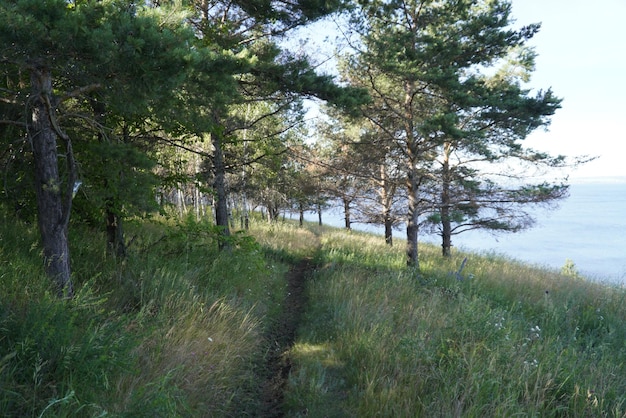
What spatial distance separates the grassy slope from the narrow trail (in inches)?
5.1

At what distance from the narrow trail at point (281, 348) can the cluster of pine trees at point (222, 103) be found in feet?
6.19

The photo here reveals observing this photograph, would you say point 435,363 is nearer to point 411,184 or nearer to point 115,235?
point 115,235

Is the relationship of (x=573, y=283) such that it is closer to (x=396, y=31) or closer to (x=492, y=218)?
(x=492, y=218)

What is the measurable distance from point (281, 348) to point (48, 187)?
3.50 meters

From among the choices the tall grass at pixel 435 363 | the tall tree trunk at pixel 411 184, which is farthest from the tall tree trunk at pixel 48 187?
the tall tree trunk at pixel 411 184

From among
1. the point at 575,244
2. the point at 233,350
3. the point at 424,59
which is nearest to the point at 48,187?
the point at 233,350

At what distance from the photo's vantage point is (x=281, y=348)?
5.30 meters

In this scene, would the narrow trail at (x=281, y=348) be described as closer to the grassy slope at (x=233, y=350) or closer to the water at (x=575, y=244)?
the grassy slope at (x=233, y=350)

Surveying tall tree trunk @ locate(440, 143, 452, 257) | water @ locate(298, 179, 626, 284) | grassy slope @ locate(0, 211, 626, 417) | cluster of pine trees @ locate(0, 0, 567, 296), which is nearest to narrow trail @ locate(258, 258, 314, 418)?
grassy slope @ locate(0, 211, 626, 417)

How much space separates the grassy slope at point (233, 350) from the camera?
2.61m

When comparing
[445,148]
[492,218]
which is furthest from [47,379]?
[492,218]

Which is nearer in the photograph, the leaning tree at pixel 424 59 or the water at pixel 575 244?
the leaning tree at pixel 424 59

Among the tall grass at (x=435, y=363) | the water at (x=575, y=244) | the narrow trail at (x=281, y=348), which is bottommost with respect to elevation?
the water at (x=575, y=244)

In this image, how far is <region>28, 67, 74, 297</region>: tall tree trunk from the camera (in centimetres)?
377
